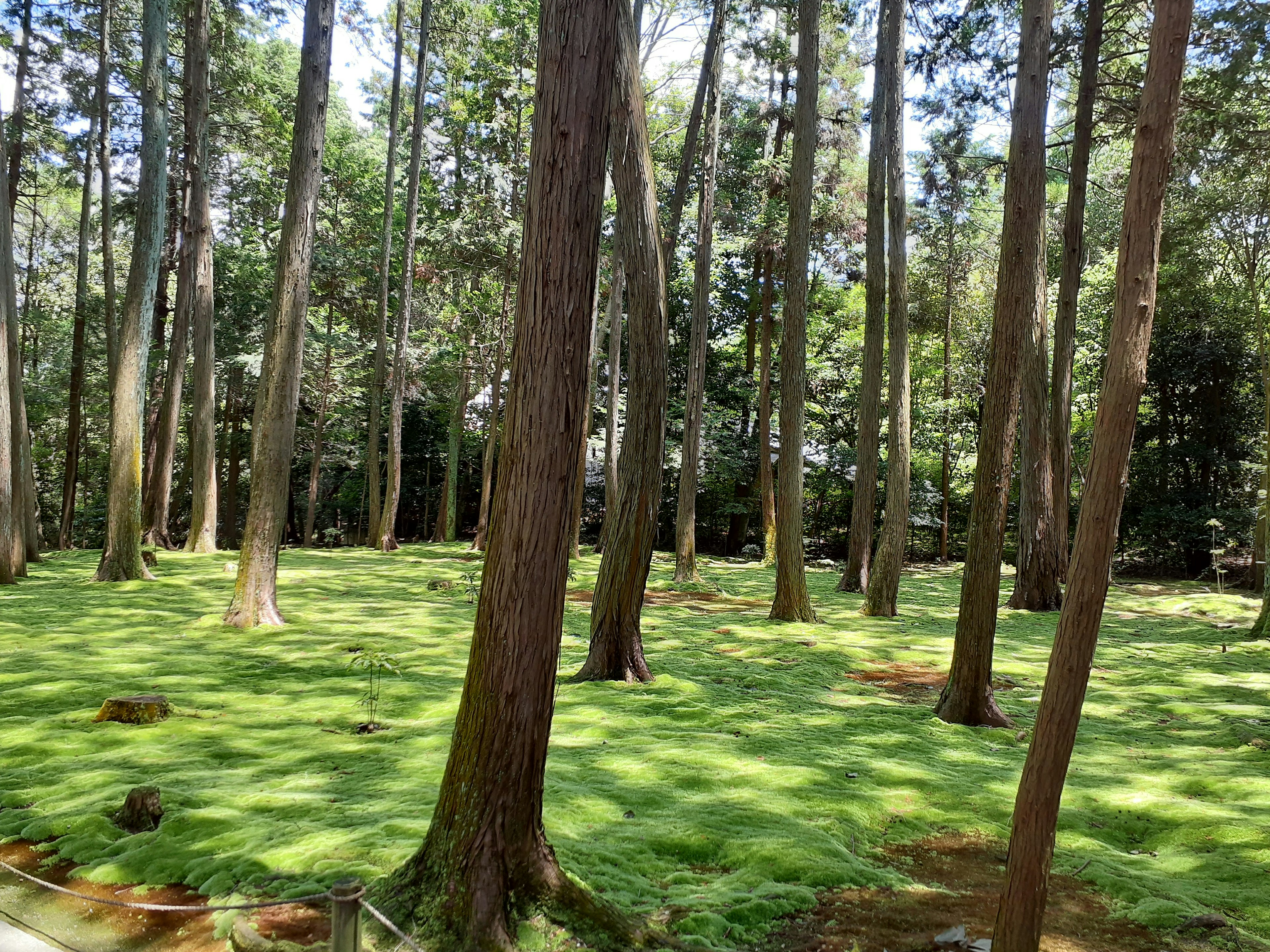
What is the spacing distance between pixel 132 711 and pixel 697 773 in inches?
146

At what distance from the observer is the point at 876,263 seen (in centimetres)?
1247

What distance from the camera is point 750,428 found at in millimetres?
27125

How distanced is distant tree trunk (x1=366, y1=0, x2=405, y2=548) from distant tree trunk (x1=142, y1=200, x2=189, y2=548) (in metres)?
4.20

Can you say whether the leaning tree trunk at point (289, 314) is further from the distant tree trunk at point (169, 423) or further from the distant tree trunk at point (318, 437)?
the distant tree trunk at point (318, 437)

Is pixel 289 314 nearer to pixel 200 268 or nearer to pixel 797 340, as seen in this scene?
pixel 797 340

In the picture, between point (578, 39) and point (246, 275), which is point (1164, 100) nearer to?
point (578, 39)

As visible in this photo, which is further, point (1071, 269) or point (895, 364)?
point (1071, 269)

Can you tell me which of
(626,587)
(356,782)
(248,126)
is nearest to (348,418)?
(248,126)

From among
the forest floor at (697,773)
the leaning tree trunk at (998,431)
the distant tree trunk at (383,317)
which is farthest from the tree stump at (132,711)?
the distant tree trunk at (383,317)

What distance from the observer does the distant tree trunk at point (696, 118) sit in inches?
542

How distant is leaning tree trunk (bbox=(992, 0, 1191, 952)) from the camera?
2635 millimetres

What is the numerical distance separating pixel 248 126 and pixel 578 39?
17501 millimetres

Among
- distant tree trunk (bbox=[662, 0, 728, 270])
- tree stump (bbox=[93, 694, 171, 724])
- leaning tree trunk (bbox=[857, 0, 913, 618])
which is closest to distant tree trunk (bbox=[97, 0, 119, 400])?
distant tree trunk (bbox=[662, 0, 728, 270])

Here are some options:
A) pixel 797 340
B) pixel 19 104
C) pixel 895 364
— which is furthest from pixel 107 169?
pixel 895 364
